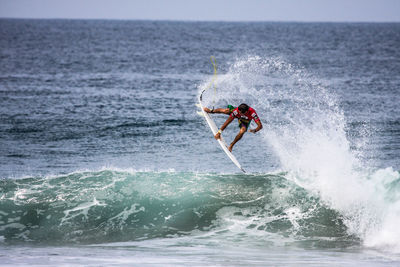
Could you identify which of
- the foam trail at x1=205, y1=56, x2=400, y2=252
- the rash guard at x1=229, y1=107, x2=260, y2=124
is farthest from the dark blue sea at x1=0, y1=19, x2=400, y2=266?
the rash guard at x1=229, y1=107, x2=260, y2=124

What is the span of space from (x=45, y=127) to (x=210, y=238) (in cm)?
1558

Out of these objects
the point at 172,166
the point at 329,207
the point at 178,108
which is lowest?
the point at 329,207

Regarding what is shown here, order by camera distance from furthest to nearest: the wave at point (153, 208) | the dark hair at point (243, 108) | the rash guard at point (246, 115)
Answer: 1. the rash guard at point (246, 115)
2. the dark hair at point (243, 108)
3. the wave at point (153, 208)

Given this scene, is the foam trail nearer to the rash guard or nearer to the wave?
the wave

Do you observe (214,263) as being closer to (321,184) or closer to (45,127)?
(321,184)

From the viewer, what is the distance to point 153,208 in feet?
55.1

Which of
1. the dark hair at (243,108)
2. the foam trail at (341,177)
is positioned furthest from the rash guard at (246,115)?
the foam trail at (341,177)

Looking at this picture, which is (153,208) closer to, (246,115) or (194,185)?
(194,185)

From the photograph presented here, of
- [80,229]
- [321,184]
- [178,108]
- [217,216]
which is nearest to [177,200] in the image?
[217,216]

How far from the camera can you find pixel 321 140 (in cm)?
1916

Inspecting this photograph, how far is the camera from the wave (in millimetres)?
15352

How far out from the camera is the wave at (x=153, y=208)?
1535 centimetres

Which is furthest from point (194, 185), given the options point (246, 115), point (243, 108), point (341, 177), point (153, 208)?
point (341, 177)

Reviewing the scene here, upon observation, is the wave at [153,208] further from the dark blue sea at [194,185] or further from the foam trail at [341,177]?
the foam trail at [341,177]
